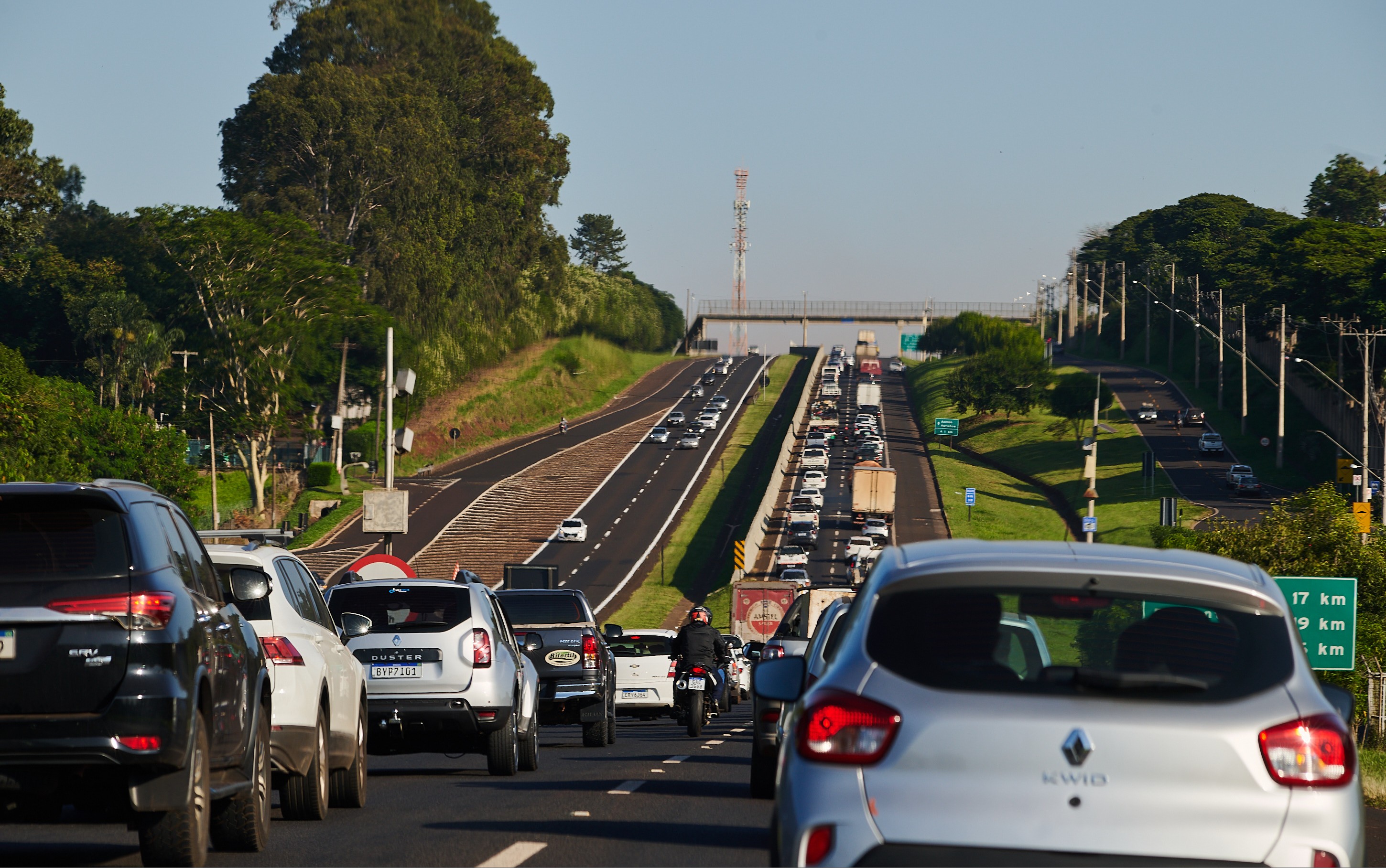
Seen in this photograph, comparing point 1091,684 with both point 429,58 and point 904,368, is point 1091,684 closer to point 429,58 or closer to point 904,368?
point 429,58

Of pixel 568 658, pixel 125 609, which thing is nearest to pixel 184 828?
pixel 125 609

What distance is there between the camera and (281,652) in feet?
32.8

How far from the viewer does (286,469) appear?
96.4 m

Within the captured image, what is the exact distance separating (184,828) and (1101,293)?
169m

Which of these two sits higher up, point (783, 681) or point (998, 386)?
point (783, 681)

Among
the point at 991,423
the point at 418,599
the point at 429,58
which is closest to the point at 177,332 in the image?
the point at 429,58

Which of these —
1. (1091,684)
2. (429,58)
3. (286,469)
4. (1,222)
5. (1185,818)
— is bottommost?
(286,469)

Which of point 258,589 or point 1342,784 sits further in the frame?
point 258,589

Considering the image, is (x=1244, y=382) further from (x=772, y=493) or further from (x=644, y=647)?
(x=644, y=647)

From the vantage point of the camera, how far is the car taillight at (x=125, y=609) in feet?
23.1

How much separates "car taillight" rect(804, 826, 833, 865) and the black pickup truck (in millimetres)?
13684

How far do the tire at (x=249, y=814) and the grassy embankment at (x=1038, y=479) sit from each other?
210ft

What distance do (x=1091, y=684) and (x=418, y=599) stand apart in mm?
10230

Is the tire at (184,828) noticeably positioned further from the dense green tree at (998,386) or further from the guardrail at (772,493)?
the dense green tree at (998,386)
